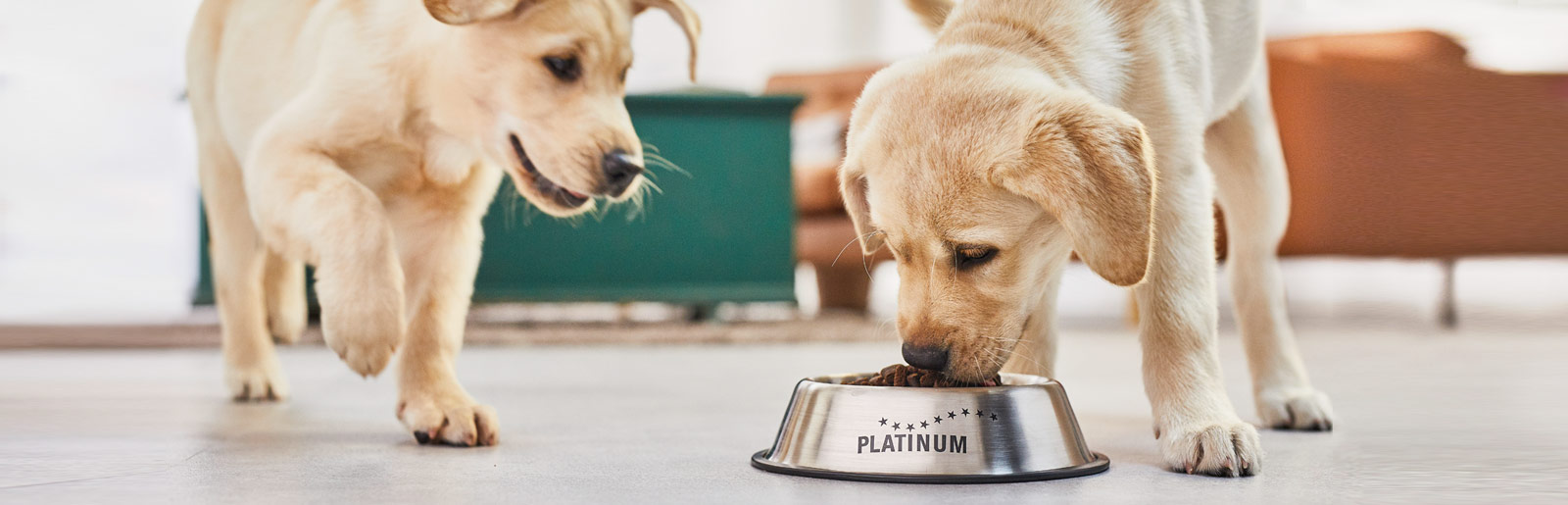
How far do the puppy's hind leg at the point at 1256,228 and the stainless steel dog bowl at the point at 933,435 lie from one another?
2.81 ft

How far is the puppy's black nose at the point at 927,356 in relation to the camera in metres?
1.69

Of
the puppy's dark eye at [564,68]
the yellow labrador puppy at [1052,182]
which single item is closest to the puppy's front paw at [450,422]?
the puppy's dark eye at [564,68]

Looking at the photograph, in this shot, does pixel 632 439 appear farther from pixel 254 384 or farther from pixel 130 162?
pixel 130 162

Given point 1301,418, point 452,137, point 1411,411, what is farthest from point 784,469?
point 1411,411

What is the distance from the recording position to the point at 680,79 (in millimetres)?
9016

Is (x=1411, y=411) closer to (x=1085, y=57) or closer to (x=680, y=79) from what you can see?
(x=1085, y=57)

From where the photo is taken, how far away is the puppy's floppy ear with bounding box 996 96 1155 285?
62.3 inches

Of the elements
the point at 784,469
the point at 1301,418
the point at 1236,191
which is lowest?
the point at 1301,418

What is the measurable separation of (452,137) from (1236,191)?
1.40 m

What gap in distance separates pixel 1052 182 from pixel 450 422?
0.99m

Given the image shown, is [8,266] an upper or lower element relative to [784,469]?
lower

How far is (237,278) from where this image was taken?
2771 millimetres

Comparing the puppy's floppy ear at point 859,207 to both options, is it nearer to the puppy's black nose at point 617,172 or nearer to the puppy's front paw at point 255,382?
the puppy's black nose at point 617,172

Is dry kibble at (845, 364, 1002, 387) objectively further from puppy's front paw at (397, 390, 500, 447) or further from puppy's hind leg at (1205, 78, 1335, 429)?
puppy's hind leg at (1205, 78, 1335, 429)
